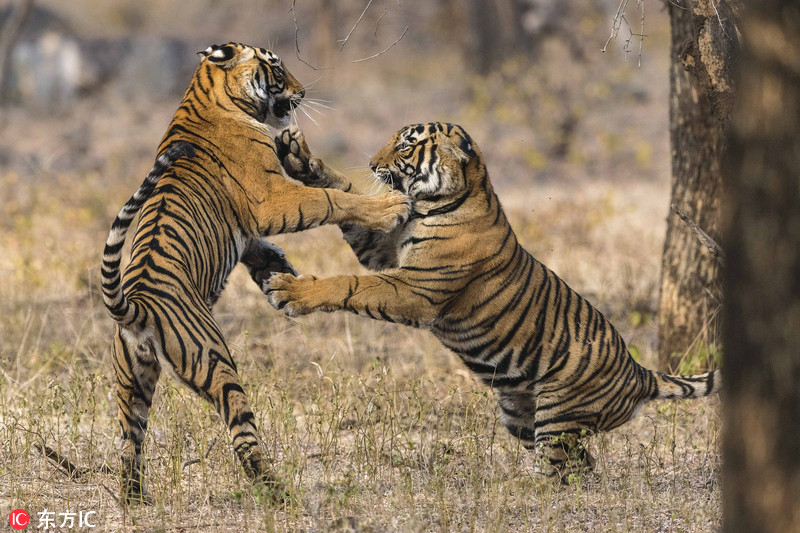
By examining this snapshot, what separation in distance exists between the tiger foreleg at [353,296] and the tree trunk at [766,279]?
194 cm

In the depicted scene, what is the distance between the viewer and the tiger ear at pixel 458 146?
417 cm

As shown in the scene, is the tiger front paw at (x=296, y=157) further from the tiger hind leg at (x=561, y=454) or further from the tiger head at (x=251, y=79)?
the tiger hind leg at (x=561, y=454)

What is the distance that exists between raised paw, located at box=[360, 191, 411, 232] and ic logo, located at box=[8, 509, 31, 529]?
5.81 ft

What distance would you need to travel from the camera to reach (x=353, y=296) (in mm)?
3963

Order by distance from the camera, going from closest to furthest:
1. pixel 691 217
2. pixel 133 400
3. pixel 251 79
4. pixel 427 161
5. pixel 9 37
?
pixel 133 400
pixel 427 161
pixel 251 79
pixel 691 217
pixel 9 37

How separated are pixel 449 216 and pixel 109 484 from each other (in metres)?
1.87

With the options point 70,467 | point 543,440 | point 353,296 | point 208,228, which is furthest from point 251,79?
point 543,440

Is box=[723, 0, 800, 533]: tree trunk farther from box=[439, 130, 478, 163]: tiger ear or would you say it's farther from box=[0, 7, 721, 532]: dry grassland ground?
box=[439, 130, 478, 163]: tiger ear

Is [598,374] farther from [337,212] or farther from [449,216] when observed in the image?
[337,212]

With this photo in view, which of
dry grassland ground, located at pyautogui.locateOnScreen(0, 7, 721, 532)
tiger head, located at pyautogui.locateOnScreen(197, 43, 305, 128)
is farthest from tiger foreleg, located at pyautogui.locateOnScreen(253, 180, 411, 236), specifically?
dry grassland ground, located at pyautogui.locateOnScreen(0, 7, 721, 532)

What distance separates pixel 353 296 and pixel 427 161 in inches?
28.5

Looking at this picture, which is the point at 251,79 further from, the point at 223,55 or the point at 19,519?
the point at 19,519

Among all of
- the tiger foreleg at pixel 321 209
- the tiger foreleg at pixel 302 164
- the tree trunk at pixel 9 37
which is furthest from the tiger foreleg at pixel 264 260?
the tree trunk at pixel 9 37

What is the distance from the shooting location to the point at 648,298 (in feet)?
22.7
